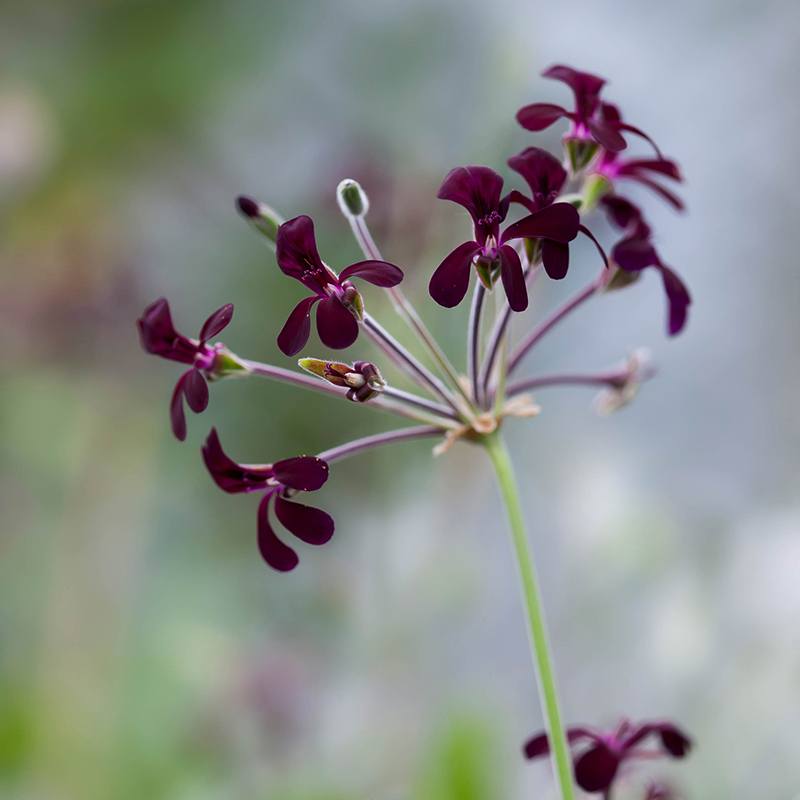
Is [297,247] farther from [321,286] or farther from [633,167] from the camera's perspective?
[633,167]

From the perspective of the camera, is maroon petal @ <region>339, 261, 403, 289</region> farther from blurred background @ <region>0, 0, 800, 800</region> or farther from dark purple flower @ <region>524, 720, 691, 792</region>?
blurred background @ <region>0, 0, 800, 800</region>

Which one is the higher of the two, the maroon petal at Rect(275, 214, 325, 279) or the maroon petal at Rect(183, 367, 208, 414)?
the maroon petal at Rect(275, 214, 325, 279)

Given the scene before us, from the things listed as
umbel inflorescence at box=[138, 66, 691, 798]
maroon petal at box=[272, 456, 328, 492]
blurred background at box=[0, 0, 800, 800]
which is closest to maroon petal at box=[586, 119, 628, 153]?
umbel inflorescence at box=[138, 66, 691, 798]

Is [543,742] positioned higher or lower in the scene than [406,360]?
lower

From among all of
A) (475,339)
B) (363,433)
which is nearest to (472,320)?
(475,339)

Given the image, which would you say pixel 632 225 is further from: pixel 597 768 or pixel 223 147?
pixel 223 147
